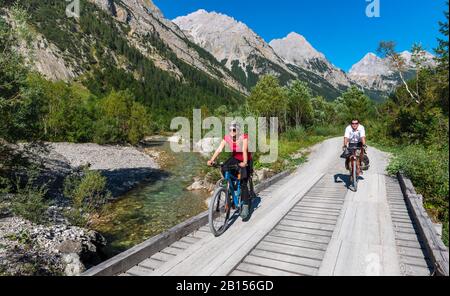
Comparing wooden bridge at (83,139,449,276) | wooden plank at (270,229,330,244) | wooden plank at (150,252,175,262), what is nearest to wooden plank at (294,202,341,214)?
wooden bridge at (83,139,449,276)

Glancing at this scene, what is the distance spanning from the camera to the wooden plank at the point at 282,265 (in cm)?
495

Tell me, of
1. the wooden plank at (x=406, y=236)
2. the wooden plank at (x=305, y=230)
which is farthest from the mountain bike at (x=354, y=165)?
the wooden plank at (x=305, y=230)

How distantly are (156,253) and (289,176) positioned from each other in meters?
9.51

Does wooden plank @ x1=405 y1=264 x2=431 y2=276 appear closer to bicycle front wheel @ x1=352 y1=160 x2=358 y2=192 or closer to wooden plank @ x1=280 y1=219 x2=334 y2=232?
wooden plank @ x1=280 y1=219 x2=334 y2=232

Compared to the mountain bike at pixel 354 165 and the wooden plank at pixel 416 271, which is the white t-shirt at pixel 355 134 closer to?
the mountain bike at pixel 354 165

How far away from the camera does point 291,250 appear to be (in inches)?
227

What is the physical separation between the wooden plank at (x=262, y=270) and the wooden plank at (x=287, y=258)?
0.42 m

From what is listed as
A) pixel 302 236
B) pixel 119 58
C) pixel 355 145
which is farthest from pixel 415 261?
pixel 119 58

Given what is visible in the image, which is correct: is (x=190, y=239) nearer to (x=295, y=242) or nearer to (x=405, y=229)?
(x=295, y=242)

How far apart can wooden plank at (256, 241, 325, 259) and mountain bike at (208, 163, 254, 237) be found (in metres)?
1.13

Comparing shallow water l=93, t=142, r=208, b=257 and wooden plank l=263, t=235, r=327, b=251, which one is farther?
shallow water l=93, t=142, r=208, b=257

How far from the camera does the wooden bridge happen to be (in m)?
4.98

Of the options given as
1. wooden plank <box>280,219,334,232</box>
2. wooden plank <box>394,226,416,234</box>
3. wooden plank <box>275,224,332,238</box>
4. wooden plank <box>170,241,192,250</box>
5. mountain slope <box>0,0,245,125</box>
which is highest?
mountain slope <box>0,0,245,125</box>

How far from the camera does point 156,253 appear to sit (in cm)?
573
